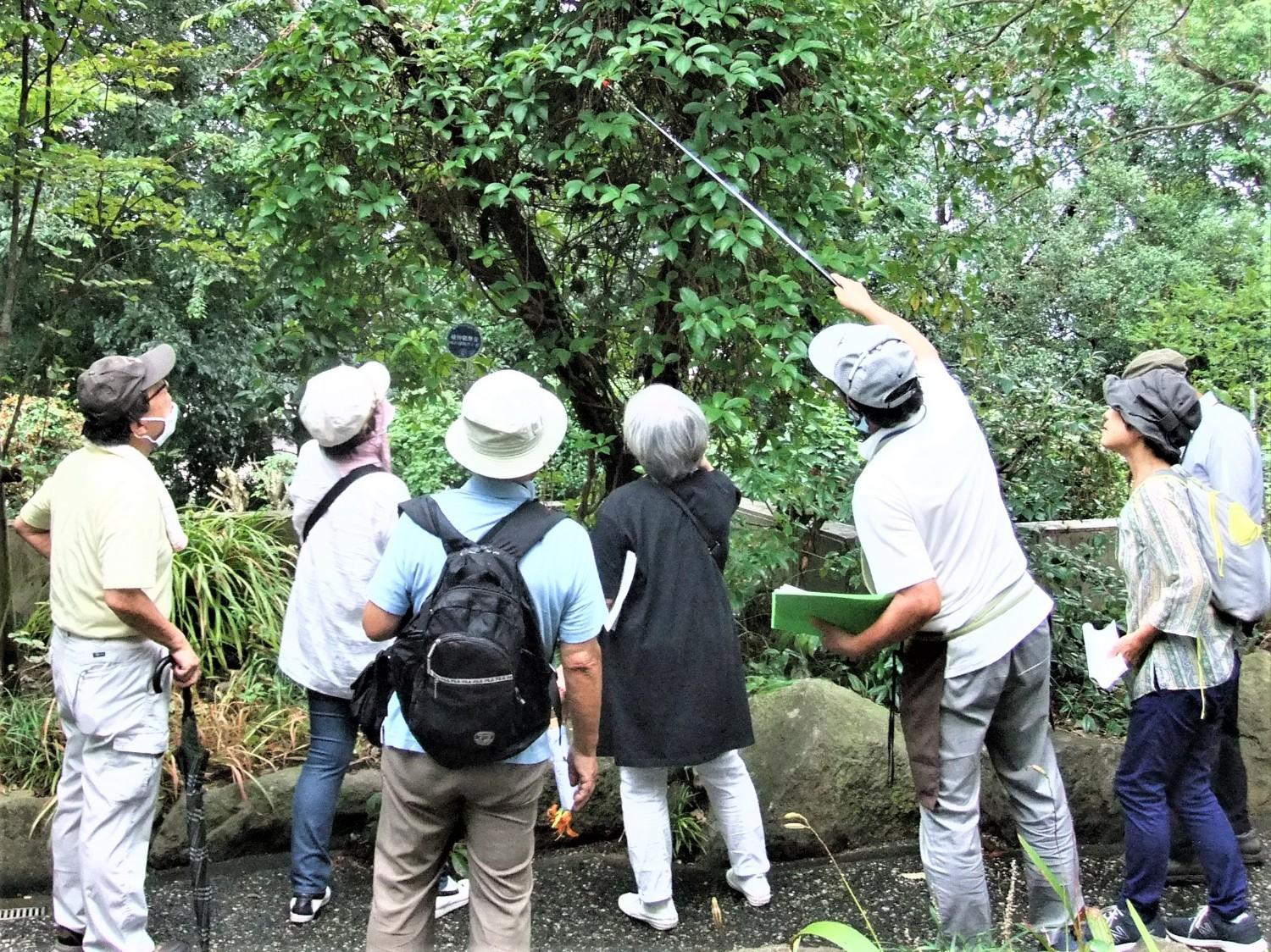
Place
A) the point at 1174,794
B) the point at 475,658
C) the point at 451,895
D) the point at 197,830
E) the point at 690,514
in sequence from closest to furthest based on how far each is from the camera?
the point at 475,658, the point at 197,830, the point at 1174,794, the point at 690,514, the point at 451,895

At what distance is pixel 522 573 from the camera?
2.34 m

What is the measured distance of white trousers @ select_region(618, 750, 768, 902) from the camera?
3.38 m

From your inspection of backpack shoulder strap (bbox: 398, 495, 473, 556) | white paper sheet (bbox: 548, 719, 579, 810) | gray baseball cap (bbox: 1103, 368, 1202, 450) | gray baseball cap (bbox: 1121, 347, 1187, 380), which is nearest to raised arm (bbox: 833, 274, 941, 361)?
gray baseball cap (bbox: 1103, 368, 1202, 450)

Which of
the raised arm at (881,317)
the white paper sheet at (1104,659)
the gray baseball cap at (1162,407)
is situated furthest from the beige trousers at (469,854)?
the gray baseball cap at (1162,407)

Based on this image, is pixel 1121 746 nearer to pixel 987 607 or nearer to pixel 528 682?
pixel 987 607

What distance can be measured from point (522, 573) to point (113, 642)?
140cm

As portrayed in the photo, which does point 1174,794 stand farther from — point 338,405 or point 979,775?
point 338,405

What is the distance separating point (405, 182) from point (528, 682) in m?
2.22

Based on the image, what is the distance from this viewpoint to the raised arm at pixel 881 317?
295 cm

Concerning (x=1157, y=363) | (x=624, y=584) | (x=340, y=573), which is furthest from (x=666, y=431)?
(x=1157, y=363)

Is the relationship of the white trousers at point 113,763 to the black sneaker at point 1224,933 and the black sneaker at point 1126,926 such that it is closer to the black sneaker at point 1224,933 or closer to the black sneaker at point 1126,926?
the black sneaker at point 1126,926

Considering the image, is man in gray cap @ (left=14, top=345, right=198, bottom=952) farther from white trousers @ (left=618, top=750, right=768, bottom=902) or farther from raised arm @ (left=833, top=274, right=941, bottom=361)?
raised arm @ (left=833, top=274, right=941, bottom=361)

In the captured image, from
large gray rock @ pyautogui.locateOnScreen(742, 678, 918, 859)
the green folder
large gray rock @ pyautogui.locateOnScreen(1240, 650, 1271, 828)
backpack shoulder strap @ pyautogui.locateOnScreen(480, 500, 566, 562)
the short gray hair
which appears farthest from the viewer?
large gray rock @ pyautogui.locateOnScreen(1240, 650, 1271, 828)

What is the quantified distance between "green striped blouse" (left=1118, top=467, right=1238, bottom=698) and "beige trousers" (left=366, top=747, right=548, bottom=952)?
71.7 inches
